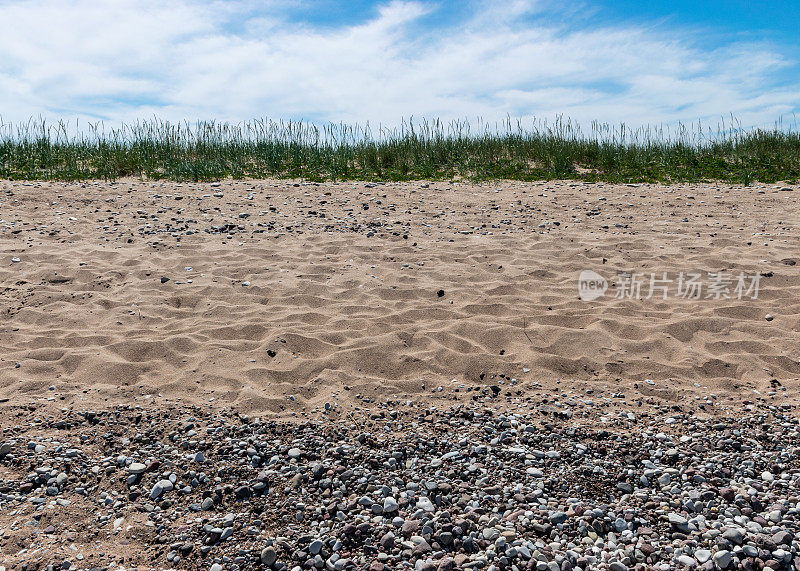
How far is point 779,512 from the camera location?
2654mm

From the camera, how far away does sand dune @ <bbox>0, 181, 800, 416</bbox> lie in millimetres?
3998

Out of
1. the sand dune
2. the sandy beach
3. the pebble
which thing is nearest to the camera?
the pebble

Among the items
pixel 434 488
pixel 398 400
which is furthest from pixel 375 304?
pixel 434 488

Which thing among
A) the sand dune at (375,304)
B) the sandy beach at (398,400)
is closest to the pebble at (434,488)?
the sandy beach at (398,400)

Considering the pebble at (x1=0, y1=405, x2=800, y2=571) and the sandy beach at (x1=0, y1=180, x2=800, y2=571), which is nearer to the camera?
the pebble at (x1=0, y1=405, x2=800, y2=571)

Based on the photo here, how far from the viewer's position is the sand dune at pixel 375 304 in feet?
13.1

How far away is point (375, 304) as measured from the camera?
5277 mm

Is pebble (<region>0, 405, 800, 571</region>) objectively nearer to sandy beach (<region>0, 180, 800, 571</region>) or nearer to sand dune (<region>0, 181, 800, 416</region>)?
sandy beach (<region>0, 180, 800, 571</region>)

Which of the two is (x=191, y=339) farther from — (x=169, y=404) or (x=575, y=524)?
(x=575, y=524)

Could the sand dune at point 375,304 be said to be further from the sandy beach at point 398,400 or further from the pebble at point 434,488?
the pebble at point 434,488

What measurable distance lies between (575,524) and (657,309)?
3156 mm

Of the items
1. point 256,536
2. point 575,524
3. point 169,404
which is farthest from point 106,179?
point 575,524

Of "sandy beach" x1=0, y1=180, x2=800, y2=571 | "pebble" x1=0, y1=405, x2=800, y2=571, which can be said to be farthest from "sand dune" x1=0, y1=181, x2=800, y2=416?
"pebble" x1=0, y1=405, x2=800, y2=571

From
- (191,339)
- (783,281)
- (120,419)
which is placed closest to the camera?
(120,419)
